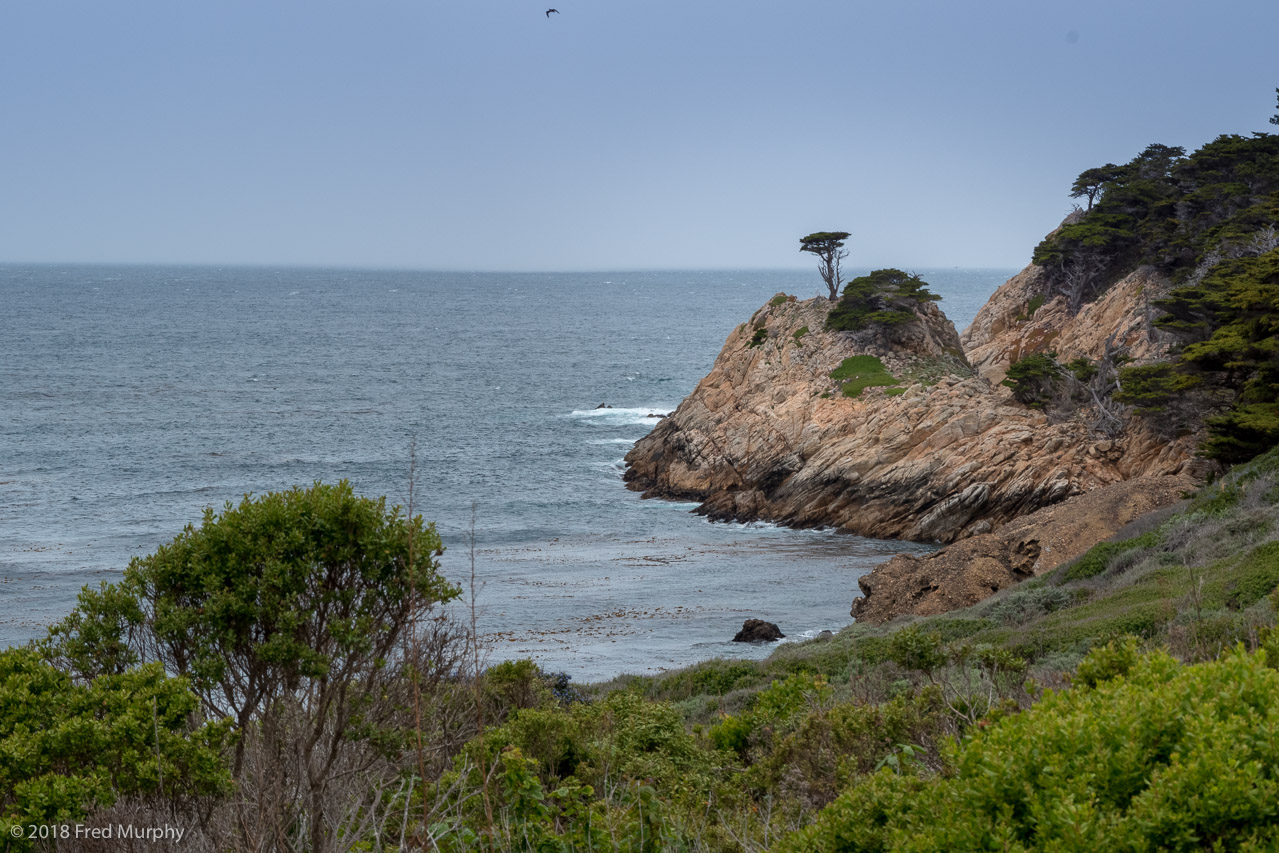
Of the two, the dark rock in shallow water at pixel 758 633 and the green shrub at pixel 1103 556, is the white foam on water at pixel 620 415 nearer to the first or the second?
the dark rock in shallow water at pixel 758 633

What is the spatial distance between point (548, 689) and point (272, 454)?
44.6 metres

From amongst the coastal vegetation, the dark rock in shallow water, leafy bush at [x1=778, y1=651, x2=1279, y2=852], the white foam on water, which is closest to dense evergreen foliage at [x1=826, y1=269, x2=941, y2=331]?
the white foam on water

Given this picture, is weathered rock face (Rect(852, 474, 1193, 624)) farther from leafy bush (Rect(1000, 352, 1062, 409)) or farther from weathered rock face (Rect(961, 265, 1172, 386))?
weathered rock face (Rect(961, 265, 1172, 386))

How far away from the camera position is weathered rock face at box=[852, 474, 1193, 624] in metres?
23.1

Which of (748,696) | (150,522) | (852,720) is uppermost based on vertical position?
(852,720)

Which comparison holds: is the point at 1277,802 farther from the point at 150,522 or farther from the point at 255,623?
the point at 150,522

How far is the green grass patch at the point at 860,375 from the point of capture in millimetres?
44188

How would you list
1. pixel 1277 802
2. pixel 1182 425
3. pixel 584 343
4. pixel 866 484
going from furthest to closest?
pixel 584 343 → pixel 866 484 → pixel 1182 425 → pixel 1277 802

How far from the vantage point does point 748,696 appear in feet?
48.6

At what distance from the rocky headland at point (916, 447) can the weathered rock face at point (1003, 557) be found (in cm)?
5

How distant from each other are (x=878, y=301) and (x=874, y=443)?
545 inches

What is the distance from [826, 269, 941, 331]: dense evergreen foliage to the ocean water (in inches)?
565

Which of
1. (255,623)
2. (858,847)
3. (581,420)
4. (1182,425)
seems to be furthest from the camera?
(581,420)

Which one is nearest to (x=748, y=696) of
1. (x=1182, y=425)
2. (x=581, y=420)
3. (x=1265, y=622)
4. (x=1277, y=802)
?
(x=1265, y=622)
